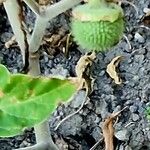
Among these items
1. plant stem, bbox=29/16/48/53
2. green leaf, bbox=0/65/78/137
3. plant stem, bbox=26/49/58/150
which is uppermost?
green leaf, bbox=0/65/78/137

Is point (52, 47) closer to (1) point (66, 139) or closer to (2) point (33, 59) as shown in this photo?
(1) point (66, 139)

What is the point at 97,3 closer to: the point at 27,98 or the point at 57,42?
the point at 27,98

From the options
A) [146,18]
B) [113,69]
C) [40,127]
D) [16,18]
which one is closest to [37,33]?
[16,18]

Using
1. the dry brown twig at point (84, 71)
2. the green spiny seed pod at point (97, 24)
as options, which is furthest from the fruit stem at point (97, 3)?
the dry brown twig at point (84, 71)

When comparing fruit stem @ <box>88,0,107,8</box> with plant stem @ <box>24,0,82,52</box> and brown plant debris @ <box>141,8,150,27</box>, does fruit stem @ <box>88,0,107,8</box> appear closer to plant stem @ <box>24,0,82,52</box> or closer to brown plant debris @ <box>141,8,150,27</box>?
plant stem @ <box>24,0,82,52</box>

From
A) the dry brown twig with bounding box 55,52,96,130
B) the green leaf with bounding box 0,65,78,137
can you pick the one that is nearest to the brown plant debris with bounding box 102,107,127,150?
the dry brown twig with bounding box 55,52,96,130

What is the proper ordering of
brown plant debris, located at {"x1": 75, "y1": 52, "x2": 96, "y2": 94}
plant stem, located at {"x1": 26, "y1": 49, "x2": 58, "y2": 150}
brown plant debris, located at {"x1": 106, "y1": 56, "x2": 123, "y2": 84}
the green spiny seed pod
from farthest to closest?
brown plant debris, located at {"x1": 106, "y1": 56, "x2": 123, "y2": 84} → brown plant debris, located at {"x1": 75, "y1": 52, "x2": 96, "y2": 94} → plant stem, located at {"x1": 26, "y1": 49, "x2": 58, "y2": 150} → the green spiny seed pod
